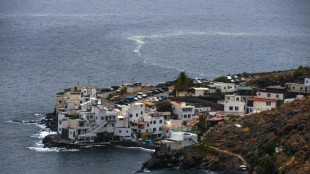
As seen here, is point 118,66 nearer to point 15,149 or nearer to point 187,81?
point 187,81

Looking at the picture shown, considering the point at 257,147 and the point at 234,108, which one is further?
the point at 234,108

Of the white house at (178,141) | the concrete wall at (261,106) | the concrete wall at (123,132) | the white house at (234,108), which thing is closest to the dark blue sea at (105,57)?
the white house at (178,141)

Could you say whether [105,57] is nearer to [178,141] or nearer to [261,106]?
[261,106]

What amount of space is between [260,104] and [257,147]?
14802 mm

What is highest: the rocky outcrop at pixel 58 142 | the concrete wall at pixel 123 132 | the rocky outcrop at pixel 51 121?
the rocky outcrop at pixel 51 121

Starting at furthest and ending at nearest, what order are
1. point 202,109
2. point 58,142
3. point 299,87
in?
point 299,87 < point 202,109 < point 58,142

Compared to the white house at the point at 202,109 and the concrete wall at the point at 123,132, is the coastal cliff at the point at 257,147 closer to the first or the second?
the concrete wall at the point at 123,132

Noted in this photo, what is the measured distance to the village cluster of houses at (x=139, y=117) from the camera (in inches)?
2781

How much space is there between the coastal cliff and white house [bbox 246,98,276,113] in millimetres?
7703

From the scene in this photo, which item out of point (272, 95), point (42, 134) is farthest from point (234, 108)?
point (42, 134)

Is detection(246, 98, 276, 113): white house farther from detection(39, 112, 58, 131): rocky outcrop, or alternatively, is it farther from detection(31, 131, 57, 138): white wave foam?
detection(31, 131, 57, 138): white wave foam

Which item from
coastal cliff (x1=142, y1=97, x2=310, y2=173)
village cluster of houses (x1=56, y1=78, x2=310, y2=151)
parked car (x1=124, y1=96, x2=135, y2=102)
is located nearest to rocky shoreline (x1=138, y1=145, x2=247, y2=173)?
coastal cliff (x1=142, y1=97, x2=310, y2=173)

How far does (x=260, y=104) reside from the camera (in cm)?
7631

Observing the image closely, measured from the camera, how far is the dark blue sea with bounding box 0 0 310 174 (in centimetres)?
6712
